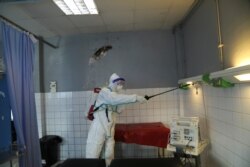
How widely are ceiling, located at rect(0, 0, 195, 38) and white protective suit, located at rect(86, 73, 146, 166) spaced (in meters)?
0.97

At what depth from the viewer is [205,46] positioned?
8.71ft

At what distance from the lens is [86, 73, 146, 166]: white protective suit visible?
3051 mm

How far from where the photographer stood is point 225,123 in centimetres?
217

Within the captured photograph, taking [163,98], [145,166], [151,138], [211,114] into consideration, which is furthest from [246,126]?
[163,98]

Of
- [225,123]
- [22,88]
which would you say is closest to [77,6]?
[22,88]

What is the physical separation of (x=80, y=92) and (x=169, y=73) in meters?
1.68

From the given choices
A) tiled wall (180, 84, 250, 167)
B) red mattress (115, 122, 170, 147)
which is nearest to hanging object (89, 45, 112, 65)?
red mattress (115, 122, 170, 147)

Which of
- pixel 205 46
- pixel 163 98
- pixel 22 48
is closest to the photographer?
pixel 22 48

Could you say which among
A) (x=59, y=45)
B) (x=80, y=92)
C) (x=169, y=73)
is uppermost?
(x=59, y=45)

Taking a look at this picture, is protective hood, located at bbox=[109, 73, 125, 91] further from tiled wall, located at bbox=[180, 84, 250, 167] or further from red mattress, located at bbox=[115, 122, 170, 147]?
tiled wall, located at bbox=[180, 84, 250, 167]

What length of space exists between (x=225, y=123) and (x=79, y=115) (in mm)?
2586

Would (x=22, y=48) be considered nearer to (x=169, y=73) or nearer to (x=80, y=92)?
(x=80, y=92)

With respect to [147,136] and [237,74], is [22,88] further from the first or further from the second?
[237,74]

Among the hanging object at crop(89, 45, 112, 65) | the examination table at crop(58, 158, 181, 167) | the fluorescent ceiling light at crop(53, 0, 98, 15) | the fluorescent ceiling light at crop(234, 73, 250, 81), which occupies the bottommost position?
the examination table at crop(58, 158, 181, 167)
